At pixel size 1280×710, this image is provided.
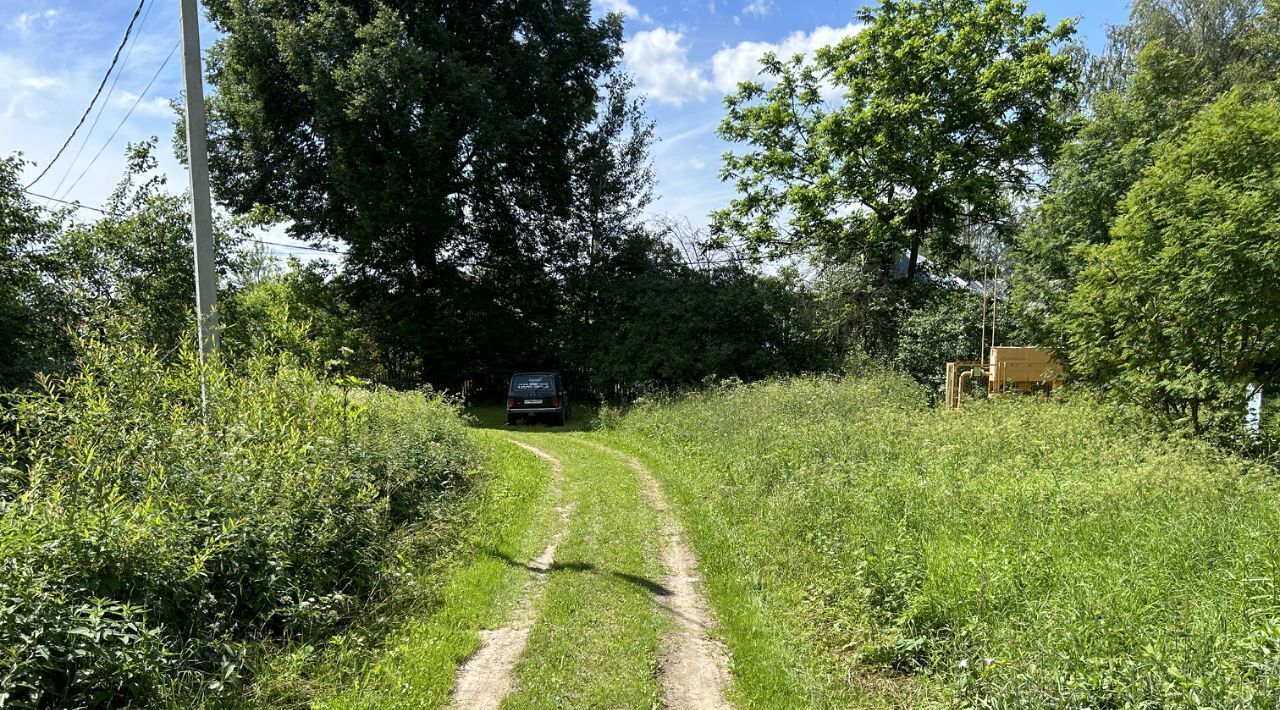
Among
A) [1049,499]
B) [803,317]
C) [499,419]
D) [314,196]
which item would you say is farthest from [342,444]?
[314,196]

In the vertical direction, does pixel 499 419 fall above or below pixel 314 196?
below

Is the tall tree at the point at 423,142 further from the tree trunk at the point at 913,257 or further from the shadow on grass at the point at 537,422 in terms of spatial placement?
the tree trunk at the point at 913,257

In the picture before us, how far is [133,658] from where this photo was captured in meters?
3.19

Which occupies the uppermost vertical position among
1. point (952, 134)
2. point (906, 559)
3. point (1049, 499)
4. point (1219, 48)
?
point (1219, 48)

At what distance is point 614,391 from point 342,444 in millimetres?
14054

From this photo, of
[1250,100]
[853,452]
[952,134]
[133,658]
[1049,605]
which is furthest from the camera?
[952,134]

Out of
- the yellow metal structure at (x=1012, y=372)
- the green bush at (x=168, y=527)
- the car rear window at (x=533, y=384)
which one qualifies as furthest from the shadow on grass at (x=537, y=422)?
the yellow metal structure at (x=1012, y=372)

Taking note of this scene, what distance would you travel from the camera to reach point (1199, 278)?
7773mm

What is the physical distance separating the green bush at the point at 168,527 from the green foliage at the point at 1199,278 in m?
10.4

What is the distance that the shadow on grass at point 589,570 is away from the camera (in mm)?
5456

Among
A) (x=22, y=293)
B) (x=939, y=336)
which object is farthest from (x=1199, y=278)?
(x=22, y=293)

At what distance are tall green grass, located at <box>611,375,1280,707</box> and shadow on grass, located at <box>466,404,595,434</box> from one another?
843 centimetres

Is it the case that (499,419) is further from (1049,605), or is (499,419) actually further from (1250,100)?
(1250,100)

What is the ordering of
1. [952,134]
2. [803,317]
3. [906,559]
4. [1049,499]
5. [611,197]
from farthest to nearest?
[611,197]
[803,317]
[952,134]
[1049,499]
[906,559]
